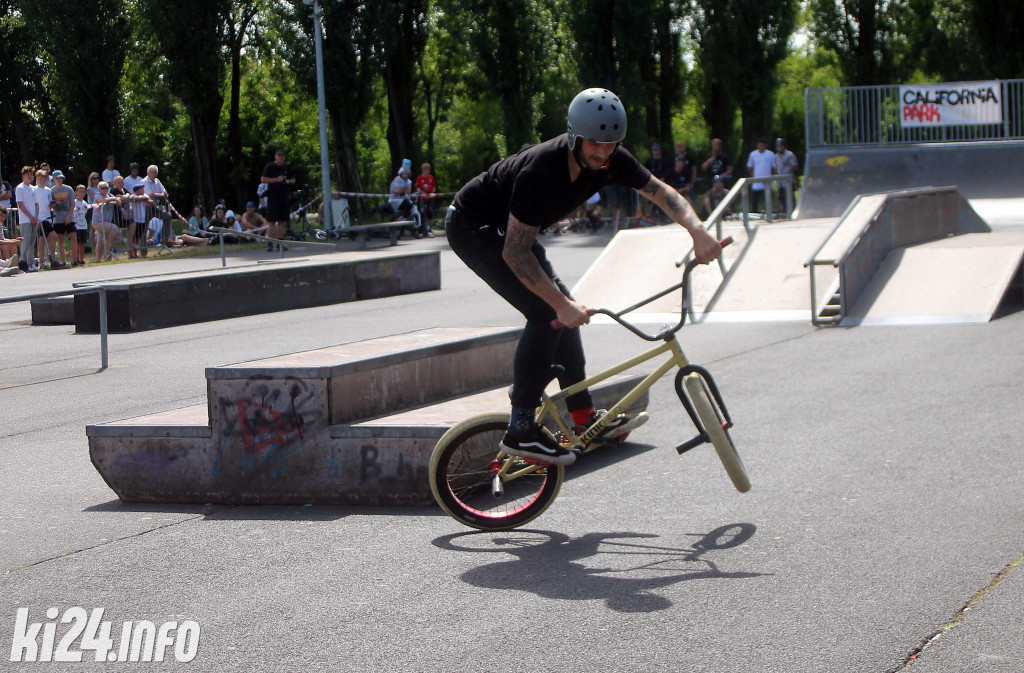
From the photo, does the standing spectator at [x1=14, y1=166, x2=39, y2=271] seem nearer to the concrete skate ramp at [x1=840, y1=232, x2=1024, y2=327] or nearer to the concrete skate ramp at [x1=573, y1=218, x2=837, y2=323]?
the concrete skate ramp at [x1=573, y1=218, x2=837, y2=323]

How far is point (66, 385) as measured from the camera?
32.0 ft

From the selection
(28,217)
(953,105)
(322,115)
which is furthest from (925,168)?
(28,217)

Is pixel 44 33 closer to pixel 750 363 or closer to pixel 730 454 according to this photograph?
pixel 750 363

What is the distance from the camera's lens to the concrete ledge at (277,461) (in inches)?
223

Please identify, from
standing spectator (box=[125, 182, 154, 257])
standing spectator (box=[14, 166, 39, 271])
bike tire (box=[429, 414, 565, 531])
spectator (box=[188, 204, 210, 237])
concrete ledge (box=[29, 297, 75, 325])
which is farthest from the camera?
spectator (box=[188, 204, 210, 237])

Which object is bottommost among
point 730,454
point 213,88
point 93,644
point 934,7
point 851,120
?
point 93,644

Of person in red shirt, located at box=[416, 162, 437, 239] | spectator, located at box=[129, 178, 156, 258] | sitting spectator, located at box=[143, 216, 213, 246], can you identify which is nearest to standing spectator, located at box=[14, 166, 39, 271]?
spectator, located at box=[129, 178, 156, 258]

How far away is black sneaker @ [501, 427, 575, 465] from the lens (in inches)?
201

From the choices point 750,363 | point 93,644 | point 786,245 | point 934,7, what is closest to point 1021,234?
point 786,245

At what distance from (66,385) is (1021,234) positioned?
11.8m

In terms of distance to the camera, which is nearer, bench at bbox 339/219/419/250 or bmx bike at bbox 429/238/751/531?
bmx bike at bbox 429/238/751/531

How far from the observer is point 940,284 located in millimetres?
13031

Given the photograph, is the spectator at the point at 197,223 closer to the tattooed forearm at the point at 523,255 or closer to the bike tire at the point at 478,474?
the bike tire at the point at 478,474

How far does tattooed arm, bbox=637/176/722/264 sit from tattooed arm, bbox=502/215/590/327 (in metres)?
0.55
